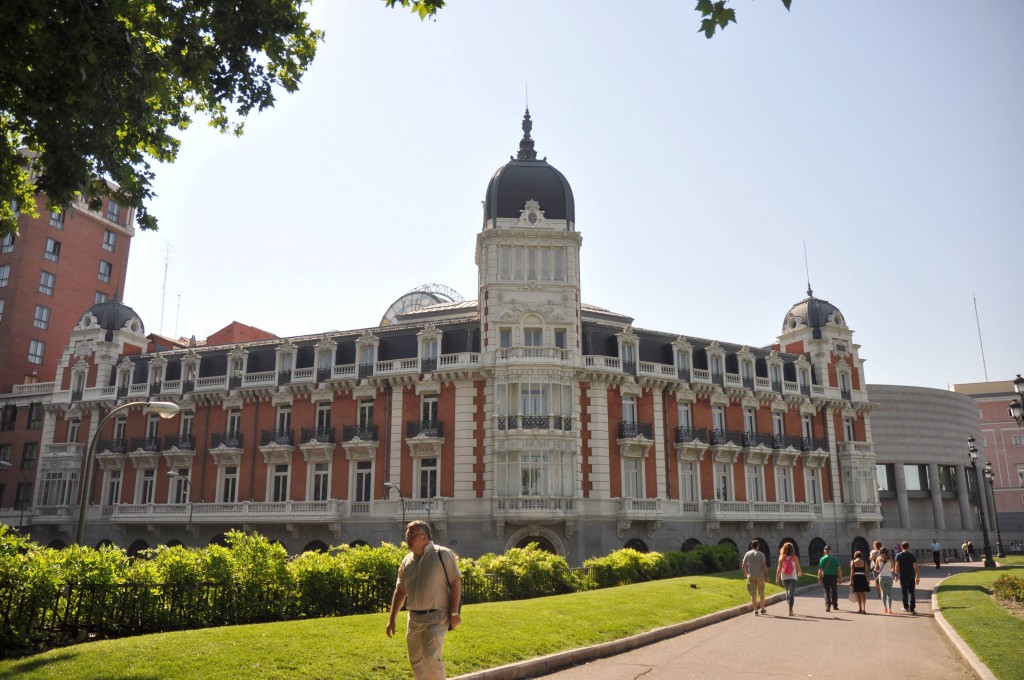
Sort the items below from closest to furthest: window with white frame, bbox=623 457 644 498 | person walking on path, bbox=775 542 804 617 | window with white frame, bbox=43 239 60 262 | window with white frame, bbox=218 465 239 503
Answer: person walking on path, bbox=775 542 804 617, window with white frame, bbox=623 457 644 498, window with white frame, bbox=218 465 239 503, window with white frame, bbox=43 239 60 262

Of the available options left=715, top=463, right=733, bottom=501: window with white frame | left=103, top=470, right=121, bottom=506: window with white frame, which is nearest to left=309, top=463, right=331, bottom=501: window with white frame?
left=103, top=470, right=121, bottom=506: window with white frame

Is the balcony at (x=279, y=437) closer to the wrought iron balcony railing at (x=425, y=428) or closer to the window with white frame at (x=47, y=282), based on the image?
the wrought iron balcony railing at (x=425, y=428)

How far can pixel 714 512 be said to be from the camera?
144ft

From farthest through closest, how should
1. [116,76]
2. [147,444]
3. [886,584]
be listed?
[147,444]
[886,584]
[116,76]

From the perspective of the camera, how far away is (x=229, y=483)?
4600cm

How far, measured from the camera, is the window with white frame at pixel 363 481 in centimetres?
4231

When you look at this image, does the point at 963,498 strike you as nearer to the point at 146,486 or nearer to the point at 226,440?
the point at 226,440

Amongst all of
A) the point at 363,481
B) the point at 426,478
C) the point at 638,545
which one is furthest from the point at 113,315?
the point at 638,545

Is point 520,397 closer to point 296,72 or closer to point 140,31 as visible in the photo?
point 296,72

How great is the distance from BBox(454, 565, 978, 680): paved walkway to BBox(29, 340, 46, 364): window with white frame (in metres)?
53.9

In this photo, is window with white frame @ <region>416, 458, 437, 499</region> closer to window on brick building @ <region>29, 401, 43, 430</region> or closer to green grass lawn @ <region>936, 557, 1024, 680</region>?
green grass lawn @ <region>936, 557, 1024, 680</region>

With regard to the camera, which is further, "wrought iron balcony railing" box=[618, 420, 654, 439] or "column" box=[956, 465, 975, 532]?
"column" box=[956, 465, 975, 532]

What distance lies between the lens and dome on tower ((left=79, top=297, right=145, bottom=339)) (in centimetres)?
5234

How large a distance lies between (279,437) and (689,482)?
23.3 m
